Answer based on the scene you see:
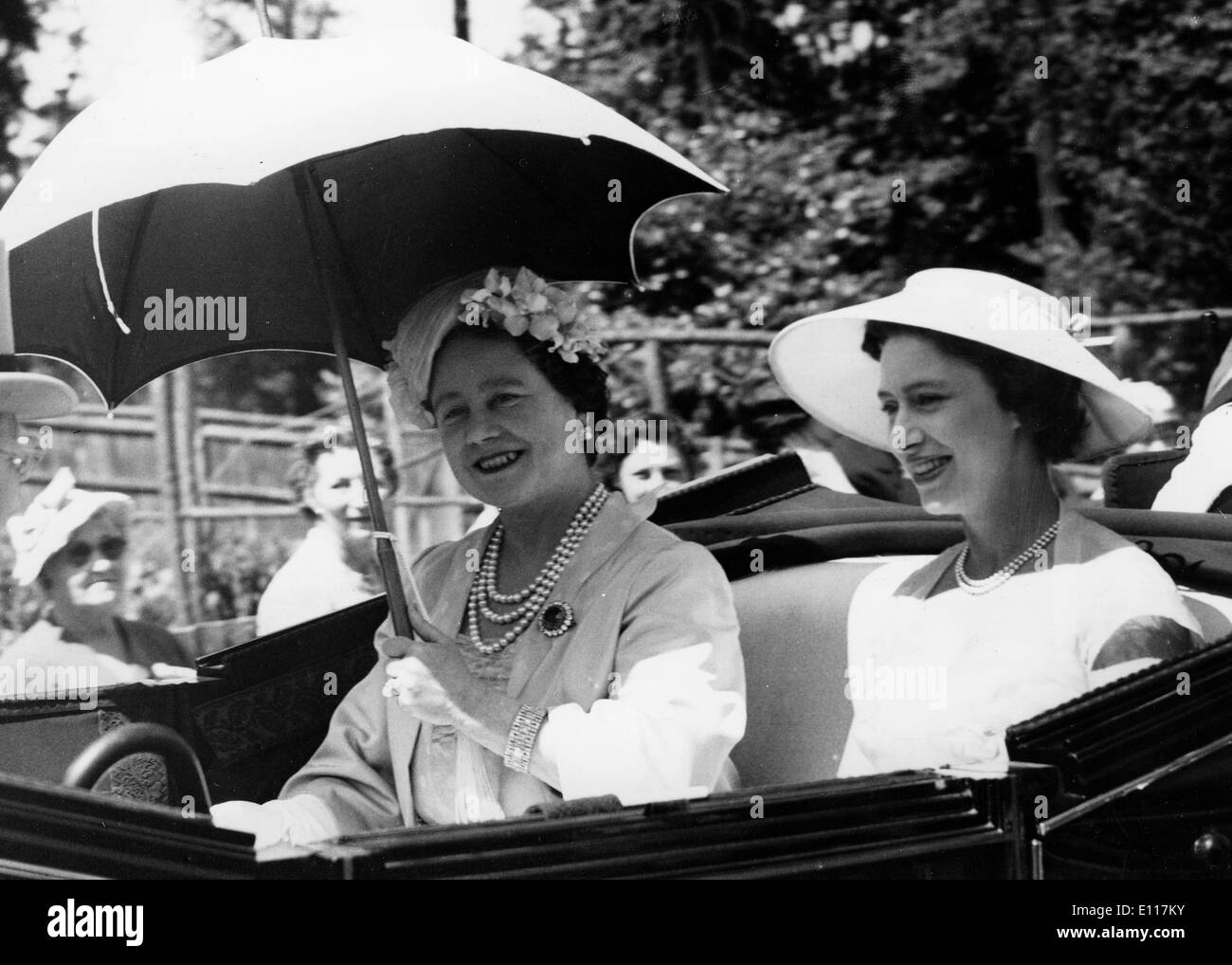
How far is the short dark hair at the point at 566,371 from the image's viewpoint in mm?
2508

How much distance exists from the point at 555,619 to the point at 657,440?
932 mm

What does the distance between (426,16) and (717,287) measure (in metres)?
0.88

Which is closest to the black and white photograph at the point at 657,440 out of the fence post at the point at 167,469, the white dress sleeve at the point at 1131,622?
the white dress sleeve at the point at 1131,622

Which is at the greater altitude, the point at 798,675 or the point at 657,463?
the point at 657,463

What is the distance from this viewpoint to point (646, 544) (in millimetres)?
2467

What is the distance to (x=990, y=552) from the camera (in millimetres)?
2467

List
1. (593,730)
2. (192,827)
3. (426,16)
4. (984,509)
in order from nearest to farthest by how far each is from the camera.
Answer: (192,827) → (593,730) → (984,509) → (426,16)

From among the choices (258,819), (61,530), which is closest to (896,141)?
(258,819)

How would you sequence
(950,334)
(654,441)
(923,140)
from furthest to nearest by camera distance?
(654,441), (923,140), (950,334)

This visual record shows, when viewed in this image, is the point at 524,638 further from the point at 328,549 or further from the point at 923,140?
the point at 923,140

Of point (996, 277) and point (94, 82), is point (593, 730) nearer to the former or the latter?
point (996, 277)

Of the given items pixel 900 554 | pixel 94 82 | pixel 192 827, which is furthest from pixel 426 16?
pixel 192 827

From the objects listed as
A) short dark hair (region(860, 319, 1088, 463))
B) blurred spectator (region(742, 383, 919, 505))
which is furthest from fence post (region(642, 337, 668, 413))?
short dark hair (region(860, 319, 1088, 463))

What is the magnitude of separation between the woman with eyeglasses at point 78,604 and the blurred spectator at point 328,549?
27 cm
